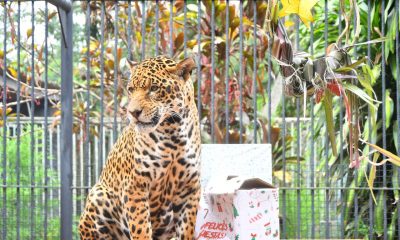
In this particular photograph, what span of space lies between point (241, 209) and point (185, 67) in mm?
904

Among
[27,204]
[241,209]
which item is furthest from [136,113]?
[27,204]

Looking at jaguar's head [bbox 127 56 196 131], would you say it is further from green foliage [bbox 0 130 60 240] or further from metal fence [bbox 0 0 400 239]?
green foliage [bbox 0 130 60 240]

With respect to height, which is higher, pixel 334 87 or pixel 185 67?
pixel 185 67

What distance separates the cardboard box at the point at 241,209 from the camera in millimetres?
3121

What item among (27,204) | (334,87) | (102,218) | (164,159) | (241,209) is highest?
(334,87)

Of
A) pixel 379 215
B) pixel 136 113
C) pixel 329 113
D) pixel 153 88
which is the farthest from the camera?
pixel 379 215

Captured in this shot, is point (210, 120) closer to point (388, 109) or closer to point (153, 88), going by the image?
point (388, 109)

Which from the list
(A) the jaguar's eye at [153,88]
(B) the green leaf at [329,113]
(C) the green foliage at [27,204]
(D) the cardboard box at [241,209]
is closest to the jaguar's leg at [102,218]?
(A) the jaguar's eye at [153,88]

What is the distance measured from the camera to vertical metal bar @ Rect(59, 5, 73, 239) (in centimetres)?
559

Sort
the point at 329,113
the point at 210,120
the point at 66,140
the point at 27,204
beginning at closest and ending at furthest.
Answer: the point at 329,113 < the point at 66,140 < the point at 210,120 < the point at 27,204

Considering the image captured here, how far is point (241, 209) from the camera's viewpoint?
312 cm

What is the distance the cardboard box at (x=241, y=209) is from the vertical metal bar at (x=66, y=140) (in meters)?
2.60

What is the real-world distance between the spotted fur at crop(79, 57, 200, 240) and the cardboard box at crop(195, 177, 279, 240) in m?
0.40

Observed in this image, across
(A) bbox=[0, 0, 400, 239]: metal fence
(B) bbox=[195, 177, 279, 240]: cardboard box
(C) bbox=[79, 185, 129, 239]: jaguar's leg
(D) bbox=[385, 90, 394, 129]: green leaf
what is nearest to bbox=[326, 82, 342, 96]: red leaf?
(B) bbox=[195, 177, 279, 240]: cardboard box
